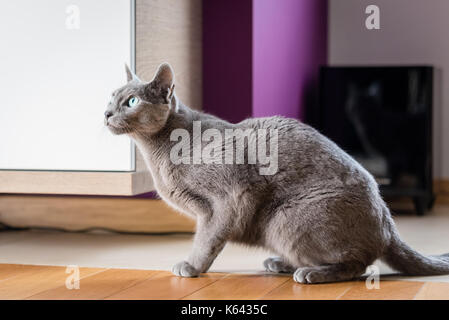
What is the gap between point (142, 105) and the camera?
4.91 feet

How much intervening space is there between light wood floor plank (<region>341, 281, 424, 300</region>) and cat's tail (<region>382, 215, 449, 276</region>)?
54 millimetres

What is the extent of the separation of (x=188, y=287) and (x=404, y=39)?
209 centimetres

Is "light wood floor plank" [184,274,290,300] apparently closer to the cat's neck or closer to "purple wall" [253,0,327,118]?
the cat's neck

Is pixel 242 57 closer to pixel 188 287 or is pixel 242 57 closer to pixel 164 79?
pixel 164 79

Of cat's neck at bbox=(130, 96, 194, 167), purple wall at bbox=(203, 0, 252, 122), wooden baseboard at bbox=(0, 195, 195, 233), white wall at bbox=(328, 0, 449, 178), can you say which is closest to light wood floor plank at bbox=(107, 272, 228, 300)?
cat's neck at bbox=(130, 96, 194, 167)

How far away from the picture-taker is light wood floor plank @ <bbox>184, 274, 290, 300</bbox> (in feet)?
4.47

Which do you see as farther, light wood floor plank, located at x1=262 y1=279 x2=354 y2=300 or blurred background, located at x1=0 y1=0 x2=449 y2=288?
blurred background, located at x1=0 y1=0 x2=449 y2=288

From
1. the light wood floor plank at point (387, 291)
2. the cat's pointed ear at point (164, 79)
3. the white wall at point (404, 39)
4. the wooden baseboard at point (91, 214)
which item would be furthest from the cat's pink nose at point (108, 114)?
the white wall at point (404, 39)

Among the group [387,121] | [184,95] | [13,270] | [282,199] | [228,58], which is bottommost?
[13,270]

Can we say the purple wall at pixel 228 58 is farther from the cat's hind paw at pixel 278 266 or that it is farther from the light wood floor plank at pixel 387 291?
the light wood floor plank at pixel 387 291

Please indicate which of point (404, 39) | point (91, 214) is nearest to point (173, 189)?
point (91, 214)

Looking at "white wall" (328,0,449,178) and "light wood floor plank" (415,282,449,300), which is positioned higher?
"white wall" (328,0,449,178)

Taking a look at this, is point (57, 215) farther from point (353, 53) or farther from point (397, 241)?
point (353, 53)

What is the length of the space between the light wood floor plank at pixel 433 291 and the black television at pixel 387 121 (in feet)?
4.41
